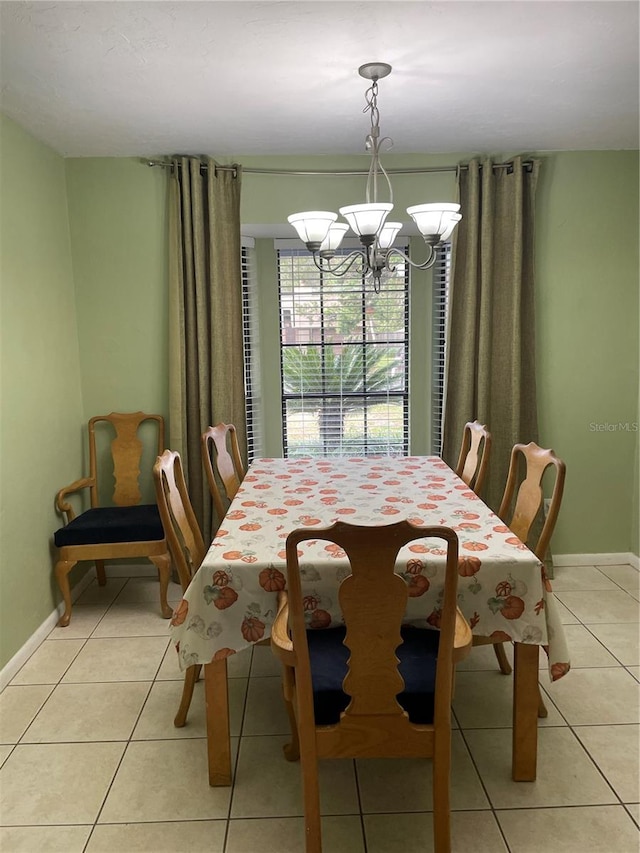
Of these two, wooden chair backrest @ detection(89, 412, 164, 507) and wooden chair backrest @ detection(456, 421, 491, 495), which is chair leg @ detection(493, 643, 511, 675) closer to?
wooden chair backrest @ detection(456, 421, 491, 495)

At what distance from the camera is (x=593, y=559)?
3.85 m

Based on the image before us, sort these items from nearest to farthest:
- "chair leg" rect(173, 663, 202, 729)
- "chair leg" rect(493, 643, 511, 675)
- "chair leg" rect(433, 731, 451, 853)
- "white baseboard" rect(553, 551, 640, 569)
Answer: "chair leg" rect(433, 731, 451, 853) < "chair leg" rect(173, 663, 202, 729) < "chair leg" rect(493, 643, 511, 675) < "white baseboard" rect(553, 551, 640, 569)

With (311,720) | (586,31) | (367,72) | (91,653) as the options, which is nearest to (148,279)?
(367,72)

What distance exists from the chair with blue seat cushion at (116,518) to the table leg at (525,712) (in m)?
1.88

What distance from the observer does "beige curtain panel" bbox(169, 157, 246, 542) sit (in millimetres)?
3484

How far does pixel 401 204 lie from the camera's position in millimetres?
3631

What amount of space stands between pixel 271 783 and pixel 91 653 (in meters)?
1.25

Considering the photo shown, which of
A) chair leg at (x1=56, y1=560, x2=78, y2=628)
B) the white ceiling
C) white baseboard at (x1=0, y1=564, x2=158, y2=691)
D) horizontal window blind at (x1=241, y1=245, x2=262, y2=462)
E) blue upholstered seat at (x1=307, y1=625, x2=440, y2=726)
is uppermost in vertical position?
the white ceiling

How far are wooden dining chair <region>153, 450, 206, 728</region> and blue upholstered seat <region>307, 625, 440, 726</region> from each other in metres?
0.59

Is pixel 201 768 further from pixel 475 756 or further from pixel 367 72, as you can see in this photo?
pixel 367 72

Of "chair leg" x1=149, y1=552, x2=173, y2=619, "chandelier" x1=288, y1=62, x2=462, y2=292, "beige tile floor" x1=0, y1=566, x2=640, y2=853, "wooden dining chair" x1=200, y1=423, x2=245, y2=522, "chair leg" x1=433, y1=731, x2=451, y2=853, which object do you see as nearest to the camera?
"chair leg" x1=433, y1=731, x2=451, y2=853

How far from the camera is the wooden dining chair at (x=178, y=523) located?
216 centimetres

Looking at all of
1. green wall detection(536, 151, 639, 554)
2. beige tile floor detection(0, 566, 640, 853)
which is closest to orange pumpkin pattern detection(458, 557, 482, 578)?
beige tile floor detection(0, 566, 640, 853)

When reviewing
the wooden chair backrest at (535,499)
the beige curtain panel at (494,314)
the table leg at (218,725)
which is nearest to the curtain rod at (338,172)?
the beige curtain panel at (494,314)
